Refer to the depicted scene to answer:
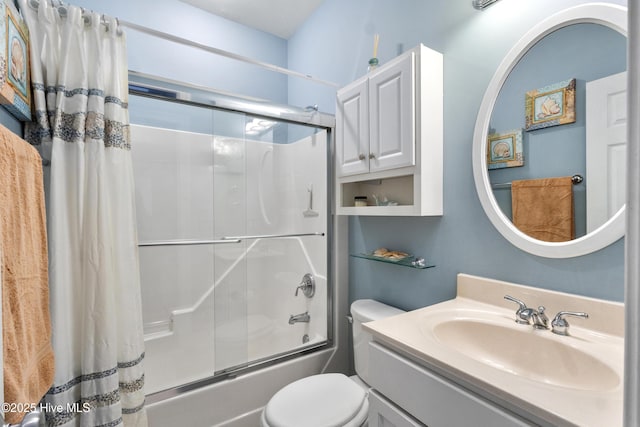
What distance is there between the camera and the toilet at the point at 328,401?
43.2 inches

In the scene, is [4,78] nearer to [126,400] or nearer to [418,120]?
[126,400]

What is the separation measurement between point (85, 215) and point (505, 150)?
160 cm

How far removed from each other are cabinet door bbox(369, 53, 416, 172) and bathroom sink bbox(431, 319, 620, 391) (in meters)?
0.69

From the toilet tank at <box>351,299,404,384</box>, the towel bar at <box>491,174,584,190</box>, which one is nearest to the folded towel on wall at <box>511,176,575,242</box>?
the towel bar at <box>491,174,584,190</box>

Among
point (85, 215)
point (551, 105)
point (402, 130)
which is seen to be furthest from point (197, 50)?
point (551, 105)

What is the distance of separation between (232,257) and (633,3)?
1.89 m

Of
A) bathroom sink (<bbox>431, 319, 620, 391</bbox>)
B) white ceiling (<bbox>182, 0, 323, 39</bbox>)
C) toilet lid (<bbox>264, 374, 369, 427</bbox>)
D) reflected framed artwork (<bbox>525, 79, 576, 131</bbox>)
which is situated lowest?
toilet lid (<bbox>264, 374, 369, 427</bbox>)

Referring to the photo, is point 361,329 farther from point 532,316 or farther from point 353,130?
point 353,130

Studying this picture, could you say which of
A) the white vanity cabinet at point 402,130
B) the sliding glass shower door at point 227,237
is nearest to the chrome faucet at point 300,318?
the sliding glass shower door at point 227,237

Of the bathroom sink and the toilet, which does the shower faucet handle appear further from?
the bathroom sink

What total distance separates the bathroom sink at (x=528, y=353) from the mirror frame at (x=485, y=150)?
0.93ft

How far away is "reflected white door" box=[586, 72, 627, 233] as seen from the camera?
0.82 metres

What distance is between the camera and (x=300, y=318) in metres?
2.01

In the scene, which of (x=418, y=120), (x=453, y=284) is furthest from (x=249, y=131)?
(x=453, y=284)
